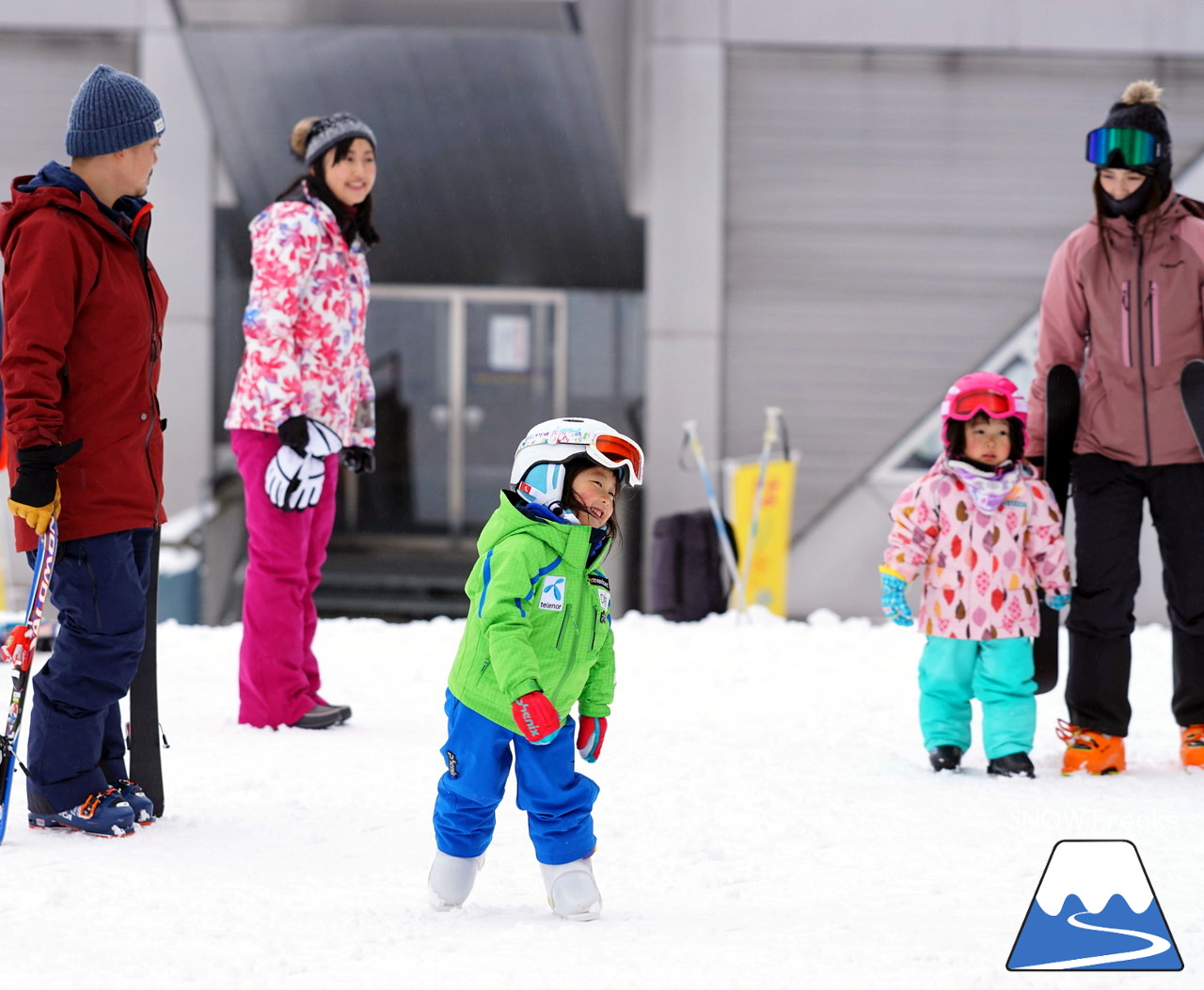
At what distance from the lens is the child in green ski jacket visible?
8.96 feet

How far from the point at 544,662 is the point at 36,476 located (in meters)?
1.20

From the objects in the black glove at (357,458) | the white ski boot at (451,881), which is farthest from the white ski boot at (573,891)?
the black glove at (357,458)

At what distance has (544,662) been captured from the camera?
2742mm

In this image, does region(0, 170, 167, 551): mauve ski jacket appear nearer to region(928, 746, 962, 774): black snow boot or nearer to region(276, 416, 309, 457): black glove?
region(276, 416, 309, 457): black glove

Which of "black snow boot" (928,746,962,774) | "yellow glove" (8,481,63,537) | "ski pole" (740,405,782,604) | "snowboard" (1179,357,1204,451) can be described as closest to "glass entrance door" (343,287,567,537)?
"ski pole" (740,405,782,604)

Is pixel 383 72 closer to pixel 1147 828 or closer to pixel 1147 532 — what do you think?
pixel 1147 532

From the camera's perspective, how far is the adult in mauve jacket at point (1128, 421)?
416 cm

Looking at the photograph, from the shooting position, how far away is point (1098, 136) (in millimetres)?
4184

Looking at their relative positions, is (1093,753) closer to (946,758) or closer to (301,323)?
(946,758)

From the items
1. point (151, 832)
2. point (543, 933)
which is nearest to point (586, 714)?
point (543, 933)

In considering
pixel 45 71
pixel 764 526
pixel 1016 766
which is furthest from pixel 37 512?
pixel 45 71

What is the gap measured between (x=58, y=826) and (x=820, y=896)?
1.79 m

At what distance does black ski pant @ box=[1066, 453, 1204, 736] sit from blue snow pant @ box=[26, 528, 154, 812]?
2766 millimetres

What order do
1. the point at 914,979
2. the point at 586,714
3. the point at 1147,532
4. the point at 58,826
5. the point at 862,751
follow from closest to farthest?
the point at 914,979
the point at 586,714
the point at 58,826
the point at 862,751
the point at 1147,532
